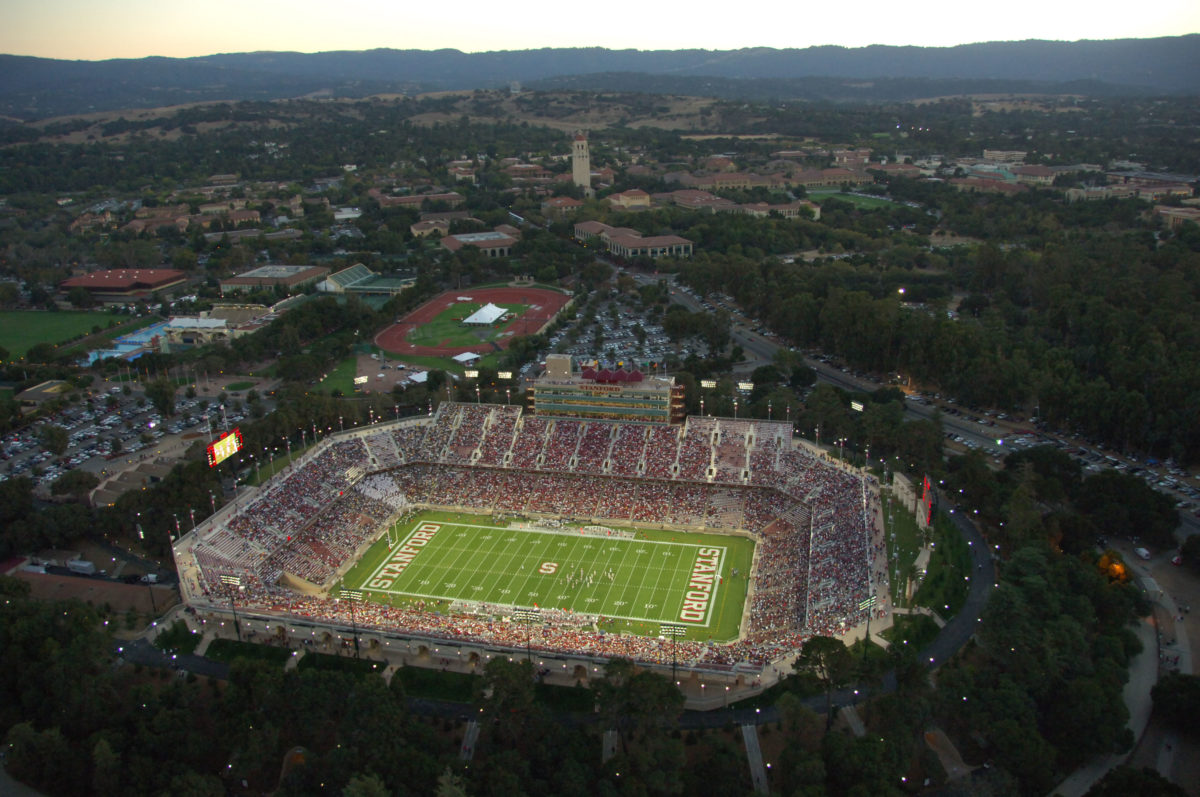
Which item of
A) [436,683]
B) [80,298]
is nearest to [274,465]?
[436,683]

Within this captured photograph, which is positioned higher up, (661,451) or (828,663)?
(828,663)

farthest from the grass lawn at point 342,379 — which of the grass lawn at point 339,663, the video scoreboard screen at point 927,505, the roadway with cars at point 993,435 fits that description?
the video scoreboard screen at point 927,505

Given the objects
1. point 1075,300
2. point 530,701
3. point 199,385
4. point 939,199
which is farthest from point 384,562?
point 939,199

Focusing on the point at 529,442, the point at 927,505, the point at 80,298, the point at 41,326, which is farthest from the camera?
the point at 80,298

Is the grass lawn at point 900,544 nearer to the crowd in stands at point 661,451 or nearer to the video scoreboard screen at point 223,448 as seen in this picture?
the crowd in stands at point 661,451

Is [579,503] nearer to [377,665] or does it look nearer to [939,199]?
[377,665]

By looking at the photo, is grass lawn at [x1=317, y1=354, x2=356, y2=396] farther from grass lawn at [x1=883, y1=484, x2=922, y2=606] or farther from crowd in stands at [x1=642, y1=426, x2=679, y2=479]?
grass lawn at [x1=883, y1=484, x2=922, y2=606]

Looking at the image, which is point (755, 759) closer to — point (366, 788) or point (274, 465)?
point (366, 788)
